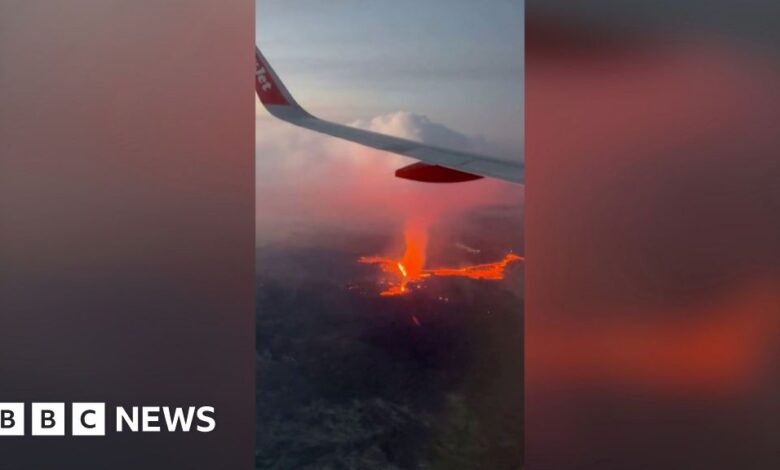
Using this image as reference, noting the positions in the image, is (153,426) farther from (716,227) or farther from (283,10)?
(716,227)

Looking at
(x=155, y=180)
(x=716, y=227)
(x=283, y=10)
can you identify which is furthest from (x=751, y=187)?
(x=155, y=180)

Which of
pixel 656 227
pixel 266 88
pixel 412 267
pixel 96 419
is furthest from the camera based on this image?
pixel 412 267

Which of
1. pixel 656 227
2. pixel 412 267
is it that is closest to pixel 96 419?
pixel 412 267

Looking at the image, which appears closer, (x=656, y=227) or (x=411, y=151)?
(x=656, y=227)

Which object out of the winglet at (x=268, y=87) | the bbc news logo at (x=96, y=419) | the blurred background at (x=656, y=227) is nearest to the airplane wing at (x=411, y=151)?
the winglet at (x=268, y=87)

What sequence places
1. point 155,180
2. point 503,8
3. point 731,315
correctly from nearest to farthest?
point 155,180 → point 731,315 → point 503,8

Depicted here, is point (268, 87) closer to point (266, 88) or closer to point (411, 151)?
point (266, 88)
